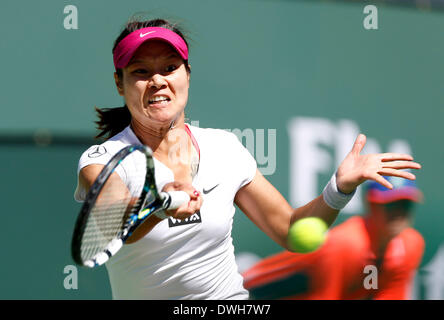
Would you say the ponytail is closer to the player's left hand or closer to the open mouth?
the open mouth

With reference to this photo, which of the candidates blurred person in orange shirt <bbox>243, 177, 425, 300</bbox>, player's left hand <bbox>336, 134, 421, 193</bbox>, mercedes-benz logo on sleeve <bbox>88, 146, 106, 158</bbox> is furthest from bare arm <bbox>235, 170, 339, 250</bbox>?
blurred person in orange shirt <bbox>243, 177, 425, 300</bbox>

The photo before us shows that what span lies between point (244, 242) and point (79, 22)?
153 centimetres

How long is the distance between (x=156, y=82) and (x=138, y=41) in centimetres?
14

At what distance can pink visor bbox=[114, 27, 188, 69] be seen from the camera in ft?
6.61

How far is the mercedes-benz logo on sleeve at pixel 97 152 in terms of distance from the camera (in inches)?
Result: 79.8

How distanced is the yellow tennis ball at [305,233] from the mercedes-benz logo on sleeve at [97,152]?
73 cm

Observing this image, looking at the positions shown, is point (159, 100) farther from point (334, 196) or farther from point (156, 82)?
point (334, 196)

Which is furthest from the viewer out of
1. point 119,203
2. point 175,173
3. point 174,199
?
point 175,173

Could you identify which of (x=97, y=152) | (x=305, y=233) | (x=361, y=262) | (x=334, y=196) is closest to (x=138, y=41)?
(x=97, y=152)

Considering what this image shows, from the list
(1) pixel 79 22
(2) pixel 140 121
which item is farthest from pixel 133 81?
(1) pixel 79 22

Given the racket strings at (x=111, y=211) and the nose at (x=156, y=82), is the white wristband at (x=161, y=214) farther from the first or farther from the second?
the nose at (x=156, y=82)

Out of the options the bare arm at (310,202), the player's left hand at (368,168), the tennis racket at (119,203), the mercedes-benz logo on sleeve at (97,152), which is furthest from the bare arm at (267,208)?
the mercedes-benz logo on sleeve at (97,152)

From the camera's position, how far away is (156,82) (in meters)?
2.04
